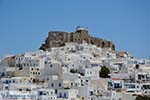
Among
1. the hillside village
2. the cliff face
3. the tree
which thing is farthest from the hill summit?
the tree

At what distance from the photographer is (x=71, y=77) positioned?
28.0m

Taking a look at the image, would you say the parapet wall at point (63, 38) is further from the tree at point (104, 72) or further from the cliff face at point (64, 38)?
the tree at point (104, 72)

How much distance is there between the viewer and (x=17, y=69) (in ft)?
102

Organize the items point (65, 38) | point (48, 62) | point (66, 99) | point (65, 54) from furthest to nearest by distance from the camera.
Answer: point (65, 38), point (65, 54), point (48, 62), point (66, 99)

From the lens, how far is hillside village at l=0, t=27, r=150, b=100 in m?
25.4

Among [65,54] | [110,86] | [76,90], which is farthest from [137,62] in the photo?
[76,90]

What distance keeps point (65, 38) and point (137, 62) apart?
838 cm

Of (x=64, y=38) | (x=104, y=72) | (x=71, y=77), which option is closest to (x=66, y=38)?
(x=64, y=38)

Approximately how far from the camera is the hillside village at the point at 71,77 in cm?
2536

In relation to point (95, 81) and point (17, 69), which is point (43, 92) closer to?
point (95, 81)

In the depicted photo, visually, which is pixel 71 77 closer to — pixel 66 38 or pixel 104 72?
pixel 104 72

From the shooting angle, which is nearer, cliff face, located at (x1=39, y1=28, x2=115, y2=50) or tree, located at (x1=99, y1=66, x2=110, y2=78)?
tree, located at (x1=99, y1=66, x2=110, y2=78)

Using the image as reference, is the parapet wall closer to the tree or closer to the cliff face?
the cliff face

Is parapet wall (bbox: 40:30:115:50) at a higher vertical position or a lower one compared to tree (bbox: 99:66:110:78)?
higher
